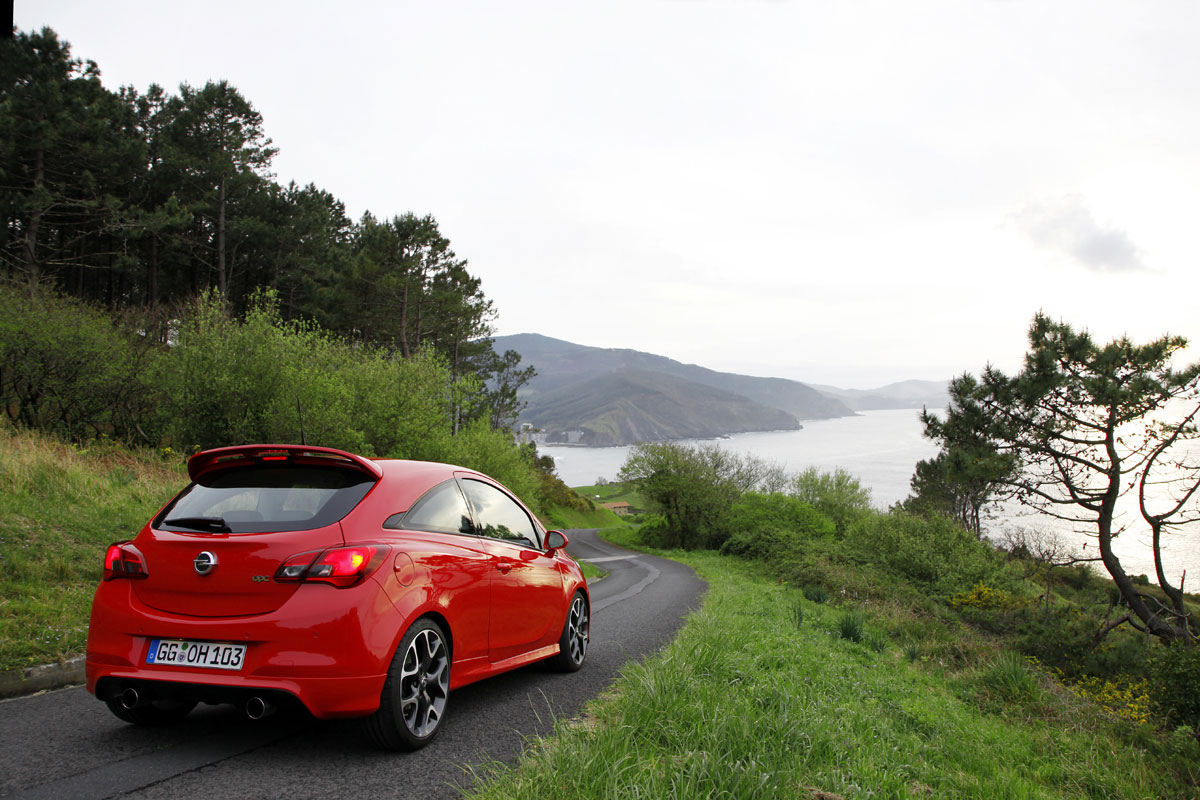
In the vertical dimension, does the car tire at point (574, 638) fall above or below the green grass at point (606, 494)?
above

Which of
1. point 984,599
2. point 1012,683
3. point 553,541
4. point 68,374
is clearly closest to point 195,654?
point 553,541

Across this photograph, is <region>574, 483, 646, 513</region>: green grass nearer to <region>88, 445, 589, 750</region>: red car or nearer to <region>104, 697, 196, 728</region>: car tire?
<region>104, 697, 196, 728</region>: car tire

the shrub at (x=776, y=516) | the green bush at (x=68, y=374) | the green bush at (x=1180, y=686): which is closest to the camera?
the green bush at (x=1180, y=686)

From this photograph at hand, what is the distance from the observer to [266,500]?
3938mm

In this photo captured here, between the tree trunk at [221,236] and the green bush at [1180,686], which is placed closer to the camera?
the green bush at [1180,686]

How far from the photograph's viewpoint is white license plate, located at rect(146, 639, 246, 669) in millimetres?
3465

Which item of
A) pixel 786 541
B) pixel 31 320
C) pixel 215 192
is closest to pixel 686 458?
pixel 786 541

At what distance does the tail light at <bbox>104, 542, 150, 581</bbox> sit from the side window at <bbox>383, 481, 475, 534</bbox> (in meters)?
1.32

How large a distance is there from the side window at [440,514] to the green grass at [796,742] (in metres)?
1.43

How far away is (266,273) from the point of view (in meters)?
41.8

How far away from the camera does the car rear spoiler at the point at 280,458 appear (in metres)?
4.14

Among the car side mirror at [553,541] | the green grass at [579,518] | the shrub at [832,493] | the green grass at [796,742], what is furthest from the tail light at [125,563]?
the green grass at [579,518]

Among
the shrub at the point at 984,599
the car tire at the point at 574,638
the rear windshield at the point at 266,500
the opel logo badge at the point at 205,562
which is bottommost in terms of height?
the shrub at the point at 984,599

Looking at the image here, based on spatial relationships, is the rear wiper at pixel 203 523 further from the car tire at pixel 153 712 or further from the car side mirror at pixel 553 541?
the car side mirror at pixel 553 541
